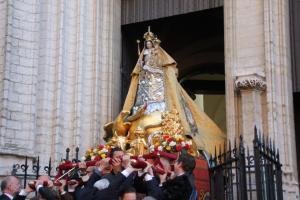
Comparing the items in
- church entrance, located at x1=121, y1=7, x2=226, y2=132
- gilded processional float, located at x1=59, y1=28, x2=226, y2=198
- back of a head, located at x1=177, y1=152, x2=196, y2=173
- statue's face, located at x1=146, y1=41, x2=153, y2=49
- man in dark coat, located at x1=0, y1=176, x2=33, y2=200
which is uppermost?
church entrance, located at x1=121, y1=7, x2=226, y2=132

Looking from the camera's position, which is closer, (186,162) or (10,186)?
(186,162)

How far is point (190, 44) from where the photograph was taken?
1898 centimetres

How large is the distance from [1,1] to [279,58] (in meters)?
6.33

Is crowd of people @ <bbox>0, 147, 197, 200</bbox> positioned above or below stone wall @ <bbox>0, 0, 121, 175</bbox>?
below

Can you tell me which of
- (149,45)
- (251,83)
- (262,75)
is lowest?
(251,83)

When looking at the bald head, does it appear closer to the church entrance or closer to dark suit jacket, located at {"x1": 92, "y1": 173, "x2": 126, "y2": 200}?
dark suit jacket, located at {"x1": 92, "y1": 173, "x2": 126, "y2": 200}

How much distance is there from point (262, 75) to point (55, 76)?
189 inches

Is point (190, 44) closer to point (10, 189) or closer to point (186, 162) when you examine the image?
point (10, 189)

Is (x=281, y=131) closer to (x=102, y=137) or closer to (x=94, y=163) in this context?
(x=102, y=137)

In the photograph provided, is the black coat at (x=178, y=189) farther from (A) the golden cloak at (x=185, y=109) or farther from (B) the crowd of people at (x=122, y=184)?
(A) the golden cloak at (x=185, y=109)

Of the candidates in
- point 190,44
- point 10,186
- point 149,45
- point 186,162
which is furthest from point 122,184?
point 190,44

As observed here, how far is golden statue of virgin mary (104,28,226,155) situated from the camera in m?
12.1

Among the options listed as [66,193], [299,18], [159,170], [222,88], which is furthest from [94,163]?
[222,88]

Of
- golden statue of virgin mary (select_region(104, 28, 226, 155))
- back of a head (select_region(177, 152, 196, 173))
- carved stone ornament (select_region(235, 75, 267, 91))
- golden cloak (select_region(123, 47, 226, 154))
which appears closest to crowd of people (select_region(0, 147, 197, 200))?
back of a head (select_region(177, 152, 196, 173))
